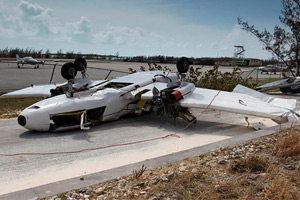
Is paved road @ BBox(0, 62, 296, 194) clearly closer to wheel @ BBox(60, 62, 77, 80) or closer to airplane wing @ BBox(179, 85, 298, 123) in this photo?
airplane wing @ BBox(179, 85, 298, 123)

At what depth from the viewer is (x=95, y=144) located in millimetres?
7285

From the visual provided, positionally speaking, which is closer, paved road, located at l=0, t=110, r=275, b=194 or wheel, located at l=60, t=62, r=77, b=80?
paved road, located at l=0, t=110, r=275, b=194

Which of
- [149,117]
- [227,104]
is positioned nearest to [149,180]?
[227,104]

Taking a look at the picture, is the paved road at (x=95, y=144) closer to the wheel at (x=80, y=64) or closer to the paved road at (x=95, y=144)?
the paved road at (x=95, y=144)

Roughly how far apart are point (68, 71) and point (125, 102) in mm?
2163

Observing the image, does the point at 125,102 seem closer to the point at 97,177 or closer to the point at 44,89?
the point at 44,89

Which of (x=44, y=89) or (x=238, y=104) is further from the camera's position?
(x=44, y=89)

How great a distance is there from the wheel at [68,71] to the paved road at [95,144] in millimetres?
1960

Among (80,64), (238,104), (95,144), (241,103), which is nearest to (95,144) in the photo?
(95,144)

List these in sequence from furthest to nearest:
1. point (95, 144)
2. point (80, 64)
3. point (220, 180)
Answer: point (80, 64) → point (95, 144) → point (220, 180)

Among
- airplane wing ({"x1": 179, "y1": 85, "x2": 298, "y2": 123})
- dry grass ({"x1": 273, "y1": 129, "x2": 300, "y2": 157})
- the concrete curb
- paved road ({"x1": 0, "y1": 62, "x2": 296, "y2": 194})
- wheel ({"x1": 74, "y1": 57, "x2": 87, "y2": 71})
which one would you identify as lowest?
paved road ({"x1": 0, "y1": 62, "x2": 296, "y2": 194})

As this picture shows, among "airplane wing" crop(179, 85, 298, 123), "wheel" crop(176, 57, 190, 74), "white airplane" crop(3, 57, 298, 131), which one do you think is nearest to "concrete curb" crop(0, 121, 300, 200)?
"airplane wing" crop(179, 85, 298, 123)

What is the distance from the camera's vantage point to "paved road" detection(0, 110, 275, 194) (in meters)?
5.43

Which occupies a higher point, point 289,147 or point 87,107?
point 87,107
